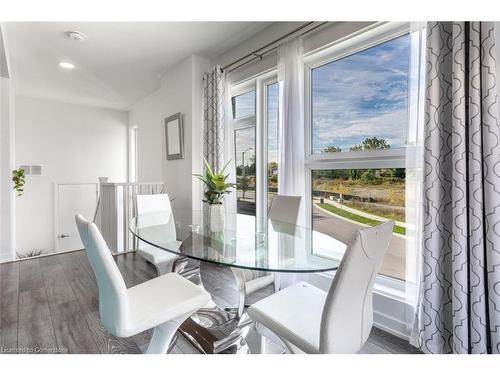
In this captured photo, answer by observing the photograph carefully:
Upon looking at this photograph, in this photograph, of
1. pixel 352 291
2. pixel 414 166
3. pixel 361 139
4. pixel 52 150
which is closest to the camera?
pixel 352 291

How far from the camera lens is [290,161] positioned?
97.3 inches

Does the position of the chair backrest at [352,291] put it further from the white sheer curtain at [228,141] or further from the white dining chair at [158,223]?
the white sheer curtain at [228,141]

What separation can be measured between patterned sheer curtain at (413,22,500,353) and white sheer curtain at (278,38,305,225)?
3.43 feet

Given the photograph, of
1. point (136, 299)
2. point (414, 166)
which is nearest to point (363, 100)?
point (414, 166)

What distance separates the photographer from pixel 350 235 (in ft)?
7.50

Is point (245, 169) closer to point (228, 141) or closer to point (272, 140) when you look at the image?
point (228, 141)

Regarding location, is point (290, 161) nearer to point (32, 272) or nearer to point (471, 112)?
point (471, 112)

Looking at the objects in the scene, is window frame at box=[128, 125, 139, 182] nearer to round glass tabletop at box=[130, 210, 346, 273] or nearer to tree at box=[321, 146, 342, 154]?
round glass tabletop at box=[130, 210, 346, 273]

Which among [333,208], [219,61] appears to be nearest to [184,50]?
[219,61]

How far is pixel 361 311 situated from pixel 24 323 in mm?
2315

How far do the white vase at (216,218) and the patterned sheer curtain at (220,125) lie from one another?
98cm

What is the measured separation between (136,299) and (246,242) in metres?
0.70

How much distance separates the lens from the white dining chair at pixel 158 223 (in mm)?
2252
